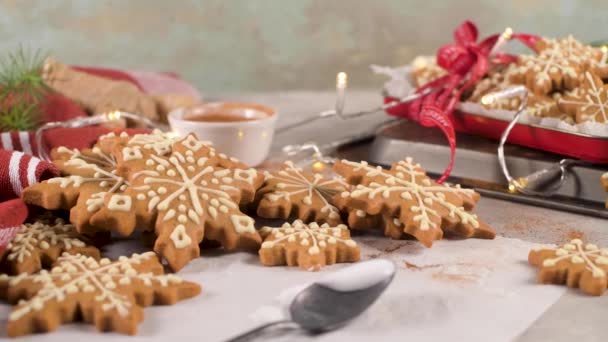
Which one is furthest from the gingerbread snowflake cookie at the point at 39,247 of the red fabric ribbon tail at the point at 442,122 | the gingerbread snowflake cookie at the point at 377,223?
the red fabric ribbon tail at the point at 442,122

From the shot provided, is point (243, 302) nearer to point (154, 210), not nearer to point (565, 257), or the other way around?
point (154, 210)

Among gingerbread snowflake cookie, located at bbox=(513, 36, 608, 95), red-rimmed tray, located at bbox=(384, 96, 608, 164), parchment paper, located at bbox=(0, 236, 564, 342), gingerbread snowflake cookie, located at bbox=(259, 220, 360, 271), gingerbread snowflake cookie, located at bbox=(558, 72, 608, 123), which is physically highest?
gingerbread snowflake cookie, located at bbox=(513, 36, 608, 95)

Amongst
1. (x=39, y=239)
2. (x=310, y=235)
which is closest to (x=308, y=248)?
(x=310, y=235)

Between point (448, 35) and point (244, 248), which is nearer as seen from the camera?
point (244, 248)

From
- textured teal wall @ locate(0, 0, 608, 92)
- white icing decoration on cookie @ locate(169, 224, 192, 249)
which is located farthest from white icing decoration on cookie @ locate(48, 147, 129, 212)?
textured teal wall @ locate(0, 0, 608, 92)

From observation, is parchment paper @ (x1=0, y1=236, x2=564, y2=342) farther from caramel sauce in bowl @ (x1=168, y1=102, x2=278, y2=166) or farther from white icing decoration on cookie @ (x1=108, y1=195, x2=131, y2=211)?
caramel sauce in bowl @ (x1=168, y1=102, x2=278, y2=166)

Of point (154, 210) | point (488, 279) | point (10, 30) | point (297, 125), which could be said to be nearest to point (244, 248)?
point (154, 210)

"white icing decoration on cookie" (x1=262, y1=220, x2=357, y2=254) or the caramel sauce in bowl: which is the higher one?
the caramel sauce in bowl
